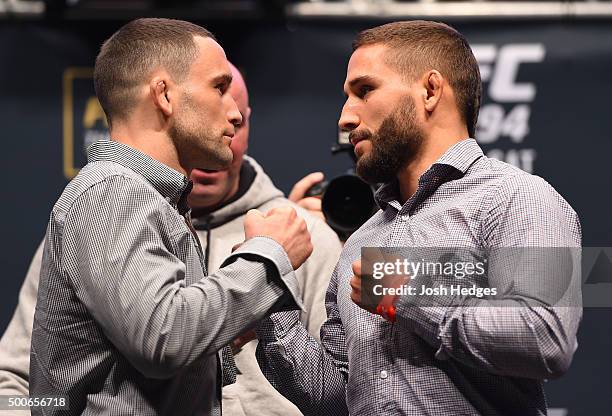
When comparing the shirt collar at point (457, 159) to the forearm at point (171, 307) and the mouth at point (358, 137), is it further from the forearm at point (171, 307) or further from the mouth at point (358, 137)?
the forearm at point (171, 307)

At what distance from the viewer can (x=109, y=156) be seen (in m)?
1.87

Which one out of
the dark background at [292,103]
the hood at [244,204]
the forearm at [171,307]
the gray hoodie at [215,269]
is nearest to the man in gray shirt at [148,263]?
the forearm at [171,307]

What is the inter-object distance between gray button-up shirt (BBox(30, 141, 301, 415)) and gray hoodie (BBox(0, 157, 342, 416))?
27.6 inches

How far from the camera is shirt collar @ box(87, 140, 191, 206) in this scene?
1864mm

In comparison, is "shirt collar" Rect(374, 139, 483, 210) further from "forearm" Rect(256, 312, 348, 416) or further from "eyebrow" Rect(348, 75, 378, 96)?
"forearm" Rect(256, 312, 348, 416)

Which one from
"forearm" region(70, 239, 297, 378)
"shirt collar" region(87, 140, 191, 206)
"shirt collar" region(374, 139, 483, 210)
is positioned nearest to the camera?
"forearm" region(70, 239, 297, 378)

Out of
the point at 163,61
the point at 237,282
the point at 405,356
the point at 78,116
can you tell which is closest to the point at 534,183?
the point at 405,356

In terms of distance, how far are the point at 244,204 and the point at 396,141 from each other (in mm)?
892

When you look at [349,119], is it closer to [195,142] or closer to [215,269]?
[195,142]

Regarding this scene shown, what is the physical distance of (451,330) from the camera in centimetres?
176

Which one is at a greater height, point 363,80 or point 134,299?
point 363,80

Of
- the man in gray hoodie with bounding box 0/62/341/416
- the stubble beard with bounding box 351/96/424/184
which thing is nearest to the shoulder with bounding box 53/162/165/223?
the stubble beard with bounding box 351/96/424/184

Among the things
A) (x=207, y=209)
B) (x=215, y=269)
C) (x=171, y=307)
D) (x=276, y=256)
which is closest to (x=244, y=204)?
(x=207, y=209)

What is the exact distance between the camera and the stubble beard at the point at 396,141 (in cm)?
210
